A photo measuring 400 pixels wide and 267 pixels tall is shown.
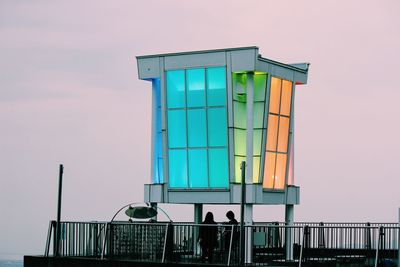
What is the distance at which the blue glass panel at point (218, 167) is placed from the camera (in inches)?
2056

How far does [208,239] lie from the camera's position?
43906 mm

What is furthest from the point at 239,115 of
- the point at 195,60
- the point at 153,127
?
the point at 153,127

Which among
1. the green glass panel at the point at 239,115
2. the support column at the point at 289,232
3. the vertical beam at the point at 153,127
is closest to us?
the support column at the point at 289,232

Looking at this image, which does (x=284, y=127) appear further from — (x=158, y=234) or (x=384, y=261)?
(x=384, y=261)

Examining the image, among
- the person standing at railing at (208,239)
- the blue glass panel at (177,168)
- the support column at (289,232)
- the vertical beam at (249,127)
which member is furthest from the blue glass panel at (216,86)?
the person standing at railing at (208,239)

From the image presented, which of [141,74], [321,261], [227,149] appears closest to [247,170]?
[227,149]

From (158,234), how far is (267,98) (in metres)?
9.84

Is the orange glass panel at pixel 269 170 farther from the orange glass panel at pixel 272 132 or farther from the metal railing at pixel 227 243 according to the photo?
the metal railing at pixel 227 243

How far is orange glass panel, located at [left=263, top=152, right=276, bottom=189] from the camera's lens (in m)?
52.7

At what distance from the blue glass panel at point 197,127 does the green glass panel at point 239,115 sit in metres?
1.55

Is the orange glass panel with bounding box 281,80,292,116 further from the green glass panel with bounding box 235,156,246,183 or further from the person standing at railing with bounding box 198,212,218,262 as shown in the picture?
the person standing at railing with bounding box 198,212,218,262

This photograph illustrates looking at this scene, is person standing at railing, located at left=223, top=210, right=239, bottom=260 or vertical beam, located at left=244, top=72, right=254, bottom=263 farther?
vertical beam, located at left=244, top=72, right=254, bottom=263

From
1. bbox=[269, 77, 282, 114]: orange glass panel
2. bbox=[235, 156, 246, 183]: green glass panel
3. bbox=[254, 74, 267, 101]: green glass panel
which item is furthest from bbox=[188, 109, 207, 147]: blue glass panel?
bbox=[269, 77, 282, 114]: orange glass panel

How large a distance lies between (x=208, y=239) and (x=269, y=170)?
9835 mm
